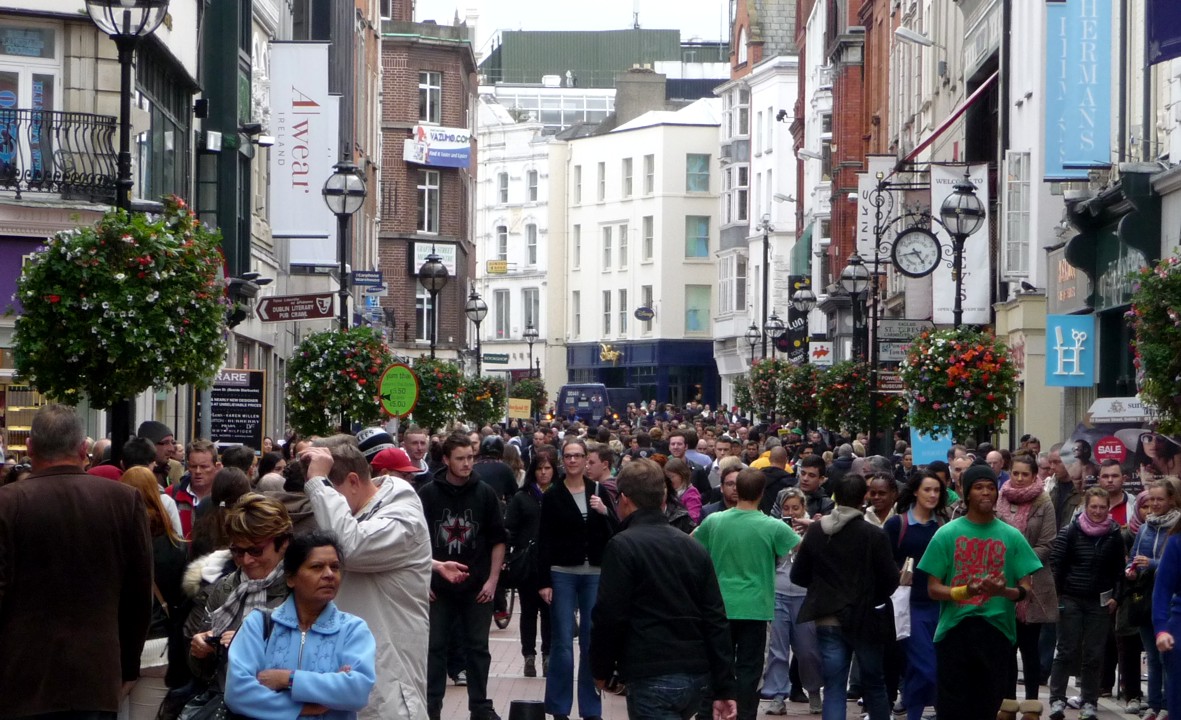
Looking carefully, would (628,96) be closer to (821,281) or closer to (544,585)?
(821,281)

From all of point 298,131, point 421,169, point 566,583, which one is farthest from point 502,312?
point 566,583

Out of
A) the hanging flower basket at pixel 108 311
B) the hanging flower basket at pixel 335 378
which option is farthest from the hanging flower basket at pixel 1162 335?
the hanging flower basket at pixel 335 378

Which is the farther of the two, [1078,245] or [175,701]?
[1078,245]

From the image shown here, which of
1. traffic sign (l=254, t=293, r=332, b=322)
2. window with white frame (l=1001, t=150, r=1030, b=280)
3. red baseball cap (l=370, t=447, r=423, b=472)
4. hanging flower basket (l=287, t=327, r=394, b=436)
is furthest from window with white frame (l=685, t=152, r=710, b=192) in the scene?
red baseball cap (l=370, t=447, r=423, b=472)

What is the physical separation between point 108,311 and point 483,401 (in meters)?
33.6

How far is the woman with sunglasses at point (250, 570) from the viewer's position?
6930mm

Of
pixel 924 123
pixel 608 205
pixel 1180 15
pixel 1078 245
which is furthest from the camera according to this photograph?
pixel 608 205

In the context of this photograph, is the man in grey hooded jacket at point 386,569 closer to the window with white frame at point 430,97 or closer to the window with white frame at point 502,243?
the window with white frame at point 430,97

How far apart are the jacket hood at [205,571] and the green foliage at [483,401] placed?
125ft

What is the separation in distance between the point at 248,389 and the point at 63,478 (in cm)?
1601

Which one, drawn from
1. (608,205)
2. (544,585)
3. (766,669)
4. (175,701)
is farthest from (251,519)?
(608,205)

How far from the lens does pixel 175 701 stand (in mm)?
7234

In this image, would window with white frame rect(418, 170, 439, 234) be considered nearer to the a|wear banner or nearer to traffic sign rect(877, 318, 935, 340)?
traffic sign rect(877, 318, 935, 340)

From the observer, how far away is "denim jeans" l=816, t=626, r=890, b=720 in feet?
38.8
